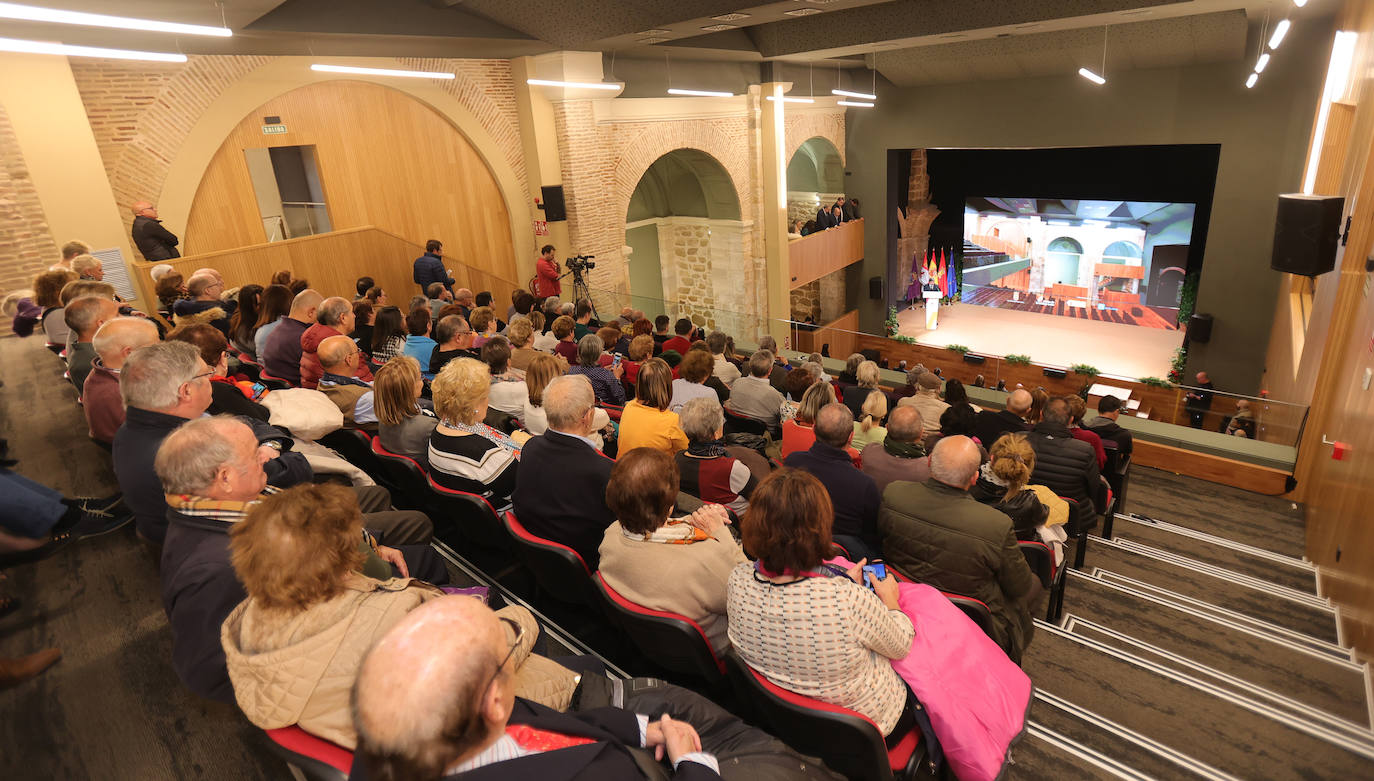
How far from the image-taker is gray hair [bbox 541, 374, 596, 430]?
9.47ft

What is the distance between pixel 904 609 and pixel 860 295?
656 inches

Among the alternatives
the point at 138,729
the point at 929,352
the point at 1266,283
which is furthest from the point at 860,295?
the point at 138,729

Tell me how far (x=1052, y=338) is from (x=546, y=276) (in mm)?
12209

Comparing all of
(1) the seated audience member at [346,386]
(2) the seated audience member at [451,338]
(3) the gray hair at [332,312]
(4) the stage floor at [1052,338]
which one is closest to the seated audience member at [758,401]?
(2) the seated audience member at [451,338]

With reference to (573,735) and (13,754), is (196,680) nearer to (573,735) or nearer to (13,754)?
(13,754)

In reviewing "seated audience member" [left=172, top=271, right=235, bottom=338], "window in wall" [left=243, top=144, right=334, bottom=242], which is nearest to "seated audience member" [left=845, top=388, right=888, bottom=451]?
"seated audience member" [left=172, top=271, right=235, bottom=338]

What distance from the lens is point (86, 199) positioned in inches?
273

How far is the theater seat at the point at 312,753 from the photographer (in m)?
1.56

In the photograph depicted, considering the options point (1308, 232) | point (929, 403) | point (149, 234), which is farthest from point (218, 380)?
point (1308, 232)

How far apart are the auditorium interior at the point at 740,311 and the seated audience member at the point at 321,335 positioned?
1.3 inches

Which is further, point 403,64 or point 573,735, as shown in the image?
point 403,64

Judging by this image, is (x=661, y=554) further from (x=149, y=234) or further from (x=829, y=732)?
(x=149, y=234)

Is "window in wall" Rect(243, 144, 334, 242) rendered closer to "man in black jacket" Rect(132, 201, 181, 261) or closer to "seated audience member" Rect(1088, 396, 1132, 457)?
"man in black jacket" Rect(132, 201, 181, 261)

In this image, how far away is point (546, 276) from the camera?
33.4 feet
